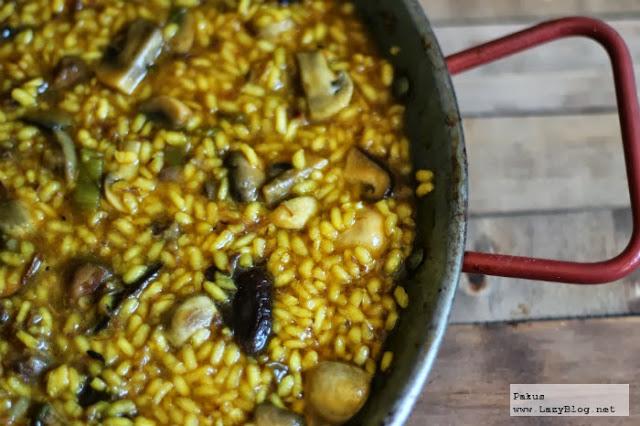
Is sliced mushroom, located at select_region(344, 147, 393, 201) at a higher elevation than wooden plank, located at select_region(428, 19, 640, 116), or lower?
higher

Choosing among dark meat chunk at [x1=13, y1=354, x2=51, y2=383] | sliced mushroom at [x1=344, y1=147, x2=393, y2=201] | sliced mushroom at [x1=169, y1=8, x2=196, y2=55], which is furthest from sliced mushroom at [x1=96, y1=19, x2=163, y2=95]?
dark meat chunk at [x1=13, y1=354, x2=51, y2=383]

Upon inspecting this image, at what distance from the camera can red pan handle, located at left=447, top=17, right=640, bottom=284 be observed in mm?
1780

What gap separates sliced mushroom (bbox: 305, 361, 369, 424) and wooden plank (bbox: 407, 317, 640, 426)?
48cm

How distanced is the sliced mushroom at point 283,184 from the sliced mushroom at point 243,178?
0.09ft

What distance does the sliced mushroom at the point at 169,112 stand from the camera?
201 cm

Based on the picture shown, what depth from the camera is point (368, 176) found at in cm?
197

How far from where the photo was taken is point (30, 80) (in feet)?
6.77

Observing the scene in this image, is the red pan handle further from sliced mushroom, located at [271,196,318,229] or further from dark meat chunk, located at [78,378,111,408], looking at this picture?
dark meat chunk, located at [78,378,111,408]

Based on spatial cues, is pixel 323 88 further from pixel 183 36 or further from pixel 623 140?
pixel 623 140

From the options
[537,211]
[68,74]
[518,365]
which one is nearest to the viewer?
[68,74]

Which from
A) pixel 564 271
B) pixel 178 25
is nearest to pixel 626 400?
pixel 564 271

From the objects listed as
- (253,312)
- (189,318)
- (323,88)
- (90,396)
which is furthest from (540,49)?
(90,396)

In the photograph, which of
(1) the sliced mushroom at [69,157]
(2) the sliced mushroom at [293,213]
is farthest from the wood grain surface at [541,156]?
(1) the sliced mushroom at [69,157]

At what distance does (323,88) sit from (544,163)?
33.8 inches
